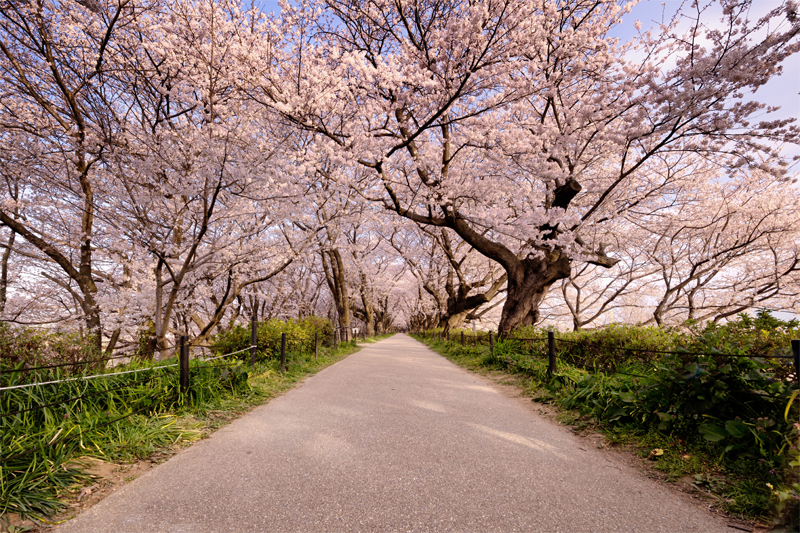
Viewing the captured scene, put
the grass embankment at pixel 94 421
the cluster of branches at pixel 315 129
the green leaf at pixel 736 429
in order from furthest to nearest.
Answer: the cluster of branches at pixel 315 129, the green leaf at pixel 736 429, the grass embankment at pixel 94 421

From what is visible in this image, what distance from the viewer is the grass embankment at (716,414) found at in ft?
8.51

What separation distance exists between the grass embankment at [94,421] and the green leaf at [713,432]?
520cm

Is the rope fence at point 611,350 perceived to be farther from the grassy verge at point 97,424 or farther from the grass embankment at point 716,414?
the grassy verge at point 97,424

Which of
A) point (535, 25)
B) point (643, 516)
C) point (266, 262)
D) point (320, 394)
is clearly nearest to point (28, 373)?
point (320, 394)

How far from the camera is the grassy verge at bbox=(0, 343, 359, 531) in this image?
8.39 feet

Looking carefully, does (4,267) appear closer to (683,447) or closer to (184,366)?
(184,366)

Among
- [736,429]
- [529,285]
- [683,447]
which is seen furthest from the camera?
[529,285]

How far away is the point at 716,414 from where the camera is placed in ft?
10.8

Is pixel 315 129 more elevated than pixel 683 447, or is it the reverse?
pixel 315 129

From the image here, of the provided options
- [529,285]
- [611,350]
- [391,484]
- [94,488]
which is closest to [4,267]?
[94,488]

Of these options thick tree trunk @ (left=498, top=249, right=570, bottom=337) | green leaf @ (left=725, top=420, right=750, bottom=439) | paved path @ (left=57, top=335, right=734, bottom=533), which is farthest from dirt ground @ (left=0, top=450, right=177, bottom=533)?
thick tree trunk @ (left=498, top=249, right=570, bottom=337)

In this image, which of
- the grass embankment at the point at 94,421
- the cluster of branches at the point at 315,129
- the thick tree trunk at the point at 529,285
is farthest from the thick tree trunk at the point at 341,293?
the grass embankment at the point at 94,421

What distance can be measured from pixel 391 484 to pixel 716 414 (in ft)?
10.5

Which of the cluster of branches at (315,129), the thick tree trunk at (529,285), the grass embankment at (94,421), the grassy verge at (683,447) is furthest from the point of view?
the thick tree trunk at (529,285)
